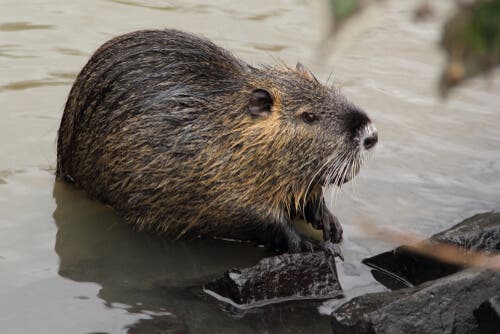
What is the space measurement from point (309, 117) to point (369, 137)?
30cm

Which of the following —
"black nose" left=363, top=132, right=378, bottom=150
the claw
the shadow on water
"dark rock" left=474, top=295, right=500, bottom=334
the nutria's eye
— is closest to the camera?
"dark rock" left=474, top=295, right=500, bottom=334

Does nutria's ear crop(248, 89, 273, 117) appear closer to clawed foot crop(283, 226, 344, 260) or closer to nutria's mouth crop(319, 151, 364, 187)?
nutria's mouth crop(319, 151, 364, 187)

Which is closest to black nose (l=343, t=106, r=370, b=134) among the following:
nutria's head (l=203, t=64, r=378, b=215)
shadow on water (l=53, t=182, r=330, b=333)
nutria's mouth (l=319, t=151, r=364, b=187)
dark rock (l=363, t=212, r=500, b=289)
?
nutria's head (l=203, t=64, r=378, b=215)

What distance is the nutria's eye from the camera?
3.94 m

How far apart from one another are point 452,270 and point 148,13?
382cm

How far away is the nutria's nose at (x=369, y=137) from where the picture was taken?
A: 384cm

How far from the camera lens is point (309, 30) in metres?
6.79

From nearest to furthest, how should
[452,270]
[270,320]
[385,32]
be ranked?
[270,320]
[452,270]
[385,32]

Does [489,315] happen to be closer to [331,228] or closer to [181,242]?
[331,228]

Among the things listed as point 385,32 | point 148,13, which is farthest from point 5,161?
point 385,32

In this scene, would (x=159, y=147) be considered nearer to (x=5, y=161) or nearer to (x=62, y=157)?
(x=62, y=157)

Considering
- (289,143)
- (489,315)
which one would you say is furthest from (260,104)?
(489,315)

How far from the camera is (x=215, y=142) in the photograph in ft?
13.1

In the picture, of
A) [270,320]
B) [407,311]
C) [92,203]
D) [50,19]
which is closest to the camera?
[407,311]
